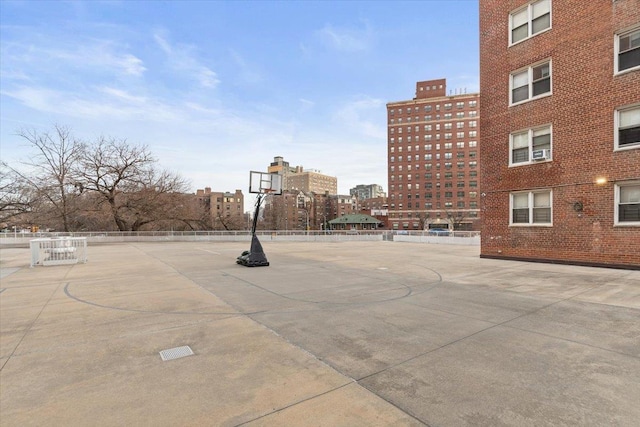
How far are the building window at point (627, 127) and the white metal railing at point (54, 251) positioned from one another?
2031cm

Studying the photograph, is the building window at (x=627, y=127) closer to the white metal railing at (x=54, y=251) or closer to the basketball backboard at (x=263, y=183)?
the basketball backboard at (x=263, y=183)

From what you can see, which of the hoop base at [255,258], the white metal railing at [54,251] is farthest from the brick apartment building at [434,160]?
the white metal railing at [54,251]

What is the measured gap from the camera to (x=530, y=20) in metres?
13.4

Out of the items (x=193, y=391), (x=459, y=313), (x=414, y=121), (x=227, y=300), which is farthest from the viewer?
(x=414, y=121)

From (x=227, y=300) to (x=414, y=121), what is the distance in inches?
3678

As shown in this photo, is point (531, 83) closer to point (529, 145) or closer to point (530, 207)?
point (529, 145)

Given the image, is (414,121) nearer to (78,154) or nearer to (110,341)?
(78,154)

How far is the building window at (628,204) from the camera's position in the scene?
10.6 m

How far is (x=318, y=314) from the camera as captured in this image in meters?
5.81

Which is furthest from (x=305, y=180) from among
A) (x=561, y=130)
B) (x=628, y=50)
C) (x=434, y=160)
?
(x=628, y=50)

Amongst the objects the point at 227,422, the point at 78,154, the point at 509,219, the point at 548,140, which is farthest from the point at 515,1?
the point at 78,154

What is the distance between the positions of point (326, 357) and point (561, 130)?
12.9 meters

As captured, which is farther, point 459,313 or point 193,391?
point 459,313

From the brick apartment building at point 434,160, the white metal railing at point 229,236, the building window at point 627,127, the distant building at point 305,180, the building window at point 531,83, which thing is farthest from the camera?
the distant building at point 305,180
